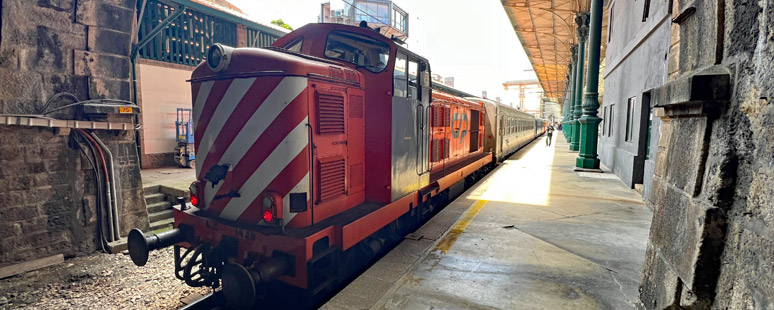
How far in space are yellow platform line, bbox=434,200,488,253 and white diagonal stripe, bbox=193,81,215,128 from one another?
2.95m

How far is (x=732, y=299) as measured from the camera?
1.46 meters

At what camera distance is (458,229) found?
5.12 meters

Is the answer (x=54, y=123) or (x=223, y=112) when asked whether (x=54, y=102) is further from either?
(x=223, y=112)

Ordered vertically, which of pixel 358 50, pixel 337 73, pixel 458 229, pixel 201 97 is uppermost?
pixel 358 50

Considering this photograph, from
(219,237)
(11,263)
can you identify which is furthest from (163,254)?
(219,237)

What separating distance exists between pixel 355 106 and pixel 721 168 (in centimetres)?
321

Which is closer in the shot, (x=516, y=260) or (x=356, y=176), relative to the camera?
(x=516, y=260)

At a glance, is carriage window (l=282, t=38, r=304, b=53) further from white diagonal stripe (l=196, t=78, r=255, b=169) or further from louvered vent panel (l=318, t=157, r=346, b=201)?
louvered vent panel (l=318, t=157, r=346, b=201)

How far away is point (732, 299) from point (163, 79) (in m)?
13.0

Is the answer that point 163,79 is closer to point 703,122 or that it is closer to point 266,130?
point 266,130

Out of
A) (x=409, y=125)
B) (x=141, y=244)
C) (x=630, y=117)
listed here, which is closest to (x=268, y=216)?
(x=141, y=244)

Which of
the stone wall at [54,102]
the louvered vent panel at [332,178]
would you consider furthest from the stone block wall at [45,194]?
the louvered vent panel at [332,178]

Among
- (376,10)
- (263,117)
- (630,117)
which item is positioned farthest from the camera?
(376,10)

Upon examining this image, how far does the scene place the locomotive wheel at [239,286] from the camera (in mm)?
3012
